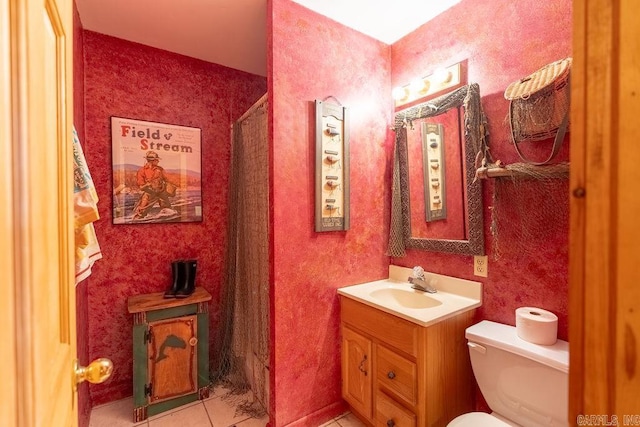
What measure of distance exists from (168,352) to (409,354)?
5.25 ft

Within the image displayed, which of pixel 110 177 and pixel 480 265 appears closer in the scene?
pixel 480 265

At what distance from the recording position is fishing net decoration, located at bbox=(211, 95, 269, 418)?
1.93 metres

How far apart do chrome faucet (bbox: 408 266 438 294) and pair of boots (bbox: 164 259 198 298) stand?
1603 millimetres

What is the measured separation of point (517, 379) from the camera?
1.25 metres

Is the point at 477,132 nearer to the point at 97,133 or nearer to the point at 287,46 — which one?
the point at 287,46

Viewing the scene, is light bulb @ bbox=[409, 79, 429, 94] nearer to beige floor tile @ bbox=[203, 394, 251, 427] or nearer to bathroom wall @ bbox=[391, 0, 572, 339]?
bathroom wall @ bbox=[391, 0, 572, 339]

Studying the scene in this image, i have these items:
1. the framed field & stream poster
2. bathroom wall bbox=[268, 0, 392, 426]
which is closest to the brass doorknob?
bathroom wall bbox=[268, 0, 392, 426]

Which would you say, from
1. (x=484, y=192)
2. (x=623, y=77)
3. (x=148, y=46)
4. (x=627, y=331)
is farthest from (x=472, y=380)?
(x=148, y=46)

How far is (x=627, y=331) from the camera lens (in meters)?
0.38

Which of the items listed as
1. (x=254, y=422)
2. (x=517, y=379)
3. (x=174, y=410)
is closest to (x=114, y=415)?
(x=174, y=410)

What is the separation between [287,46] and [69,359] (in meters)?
1.68

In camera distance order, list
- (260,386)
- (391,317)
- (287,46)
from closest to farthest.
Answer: (391,317), (287,46), (260,386)

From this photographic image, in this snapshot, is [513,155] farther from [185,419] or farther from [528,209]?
[185,419]

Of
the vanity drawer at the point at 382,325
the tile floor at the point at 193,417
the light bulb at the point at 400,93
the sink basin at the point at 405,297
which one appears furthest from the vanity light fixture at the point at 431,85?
the tile floor at the point at 193,417
